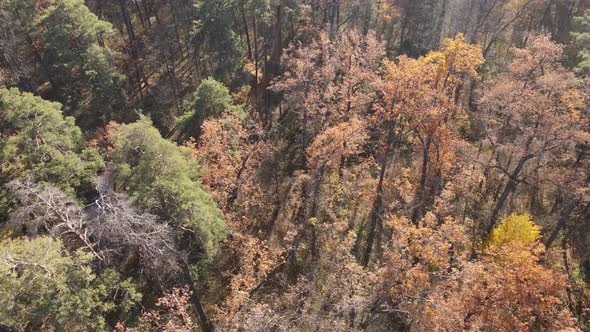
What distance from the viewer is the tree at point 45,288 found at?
18.5 metres

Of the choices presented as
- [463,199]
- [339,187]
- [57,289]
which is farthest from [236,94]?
[57,289]

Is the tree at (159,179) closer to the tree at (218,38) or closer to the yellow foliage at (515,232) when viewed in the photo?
the yellow foliage at (515,232)

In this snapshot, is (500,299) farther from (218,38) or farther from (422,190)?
(218,38)

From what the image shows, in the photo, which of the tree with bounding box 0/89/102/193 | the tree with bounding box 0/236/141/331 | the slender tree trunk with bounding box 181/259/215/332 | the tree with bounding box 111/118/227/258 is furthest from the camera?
the slender tree trunk with bounding box 181/259/215/332

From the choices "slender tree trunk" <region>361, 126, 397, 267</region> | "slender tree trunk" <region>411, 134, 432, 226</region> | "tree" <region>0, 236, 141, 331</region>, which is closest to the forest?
"tree" <region>0, 236, 141, 331</region>

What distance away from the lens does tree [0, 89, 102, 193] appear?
84.2ft

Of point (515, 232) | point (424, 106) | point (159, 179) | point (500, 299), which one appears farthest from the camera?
point (424, 106)

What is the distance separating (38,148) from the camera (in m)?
25.8

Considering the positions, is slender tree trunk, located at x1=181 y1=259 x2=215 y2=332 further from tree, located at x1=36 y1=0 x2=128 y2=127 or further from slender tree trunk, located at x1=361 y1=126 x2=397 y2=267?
tree, located at x1=36 y1=0 x2=128 y2=127

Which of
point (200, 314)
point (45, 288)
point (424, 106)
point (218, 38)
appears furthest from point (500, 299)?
point (218, 38)

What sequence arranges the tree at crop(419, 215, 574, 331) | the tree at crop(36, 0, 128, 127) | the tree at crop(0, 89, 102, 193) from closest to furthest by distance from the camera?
1. the tree at crop(419, 215, 574, 331)
2. the tree at crop(0, 89, 102, 193)
3. the tree at crop(36, 0, 128, 127)

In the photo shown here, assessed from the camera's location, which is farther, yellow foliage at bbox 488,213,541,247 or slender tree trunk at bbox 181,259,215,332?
yellow foliage at bbox 488,213,541,247

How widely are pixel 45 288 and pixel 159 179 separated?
25.5 feet

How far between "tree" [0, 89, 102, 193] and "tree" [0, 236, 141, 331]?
6.03m
